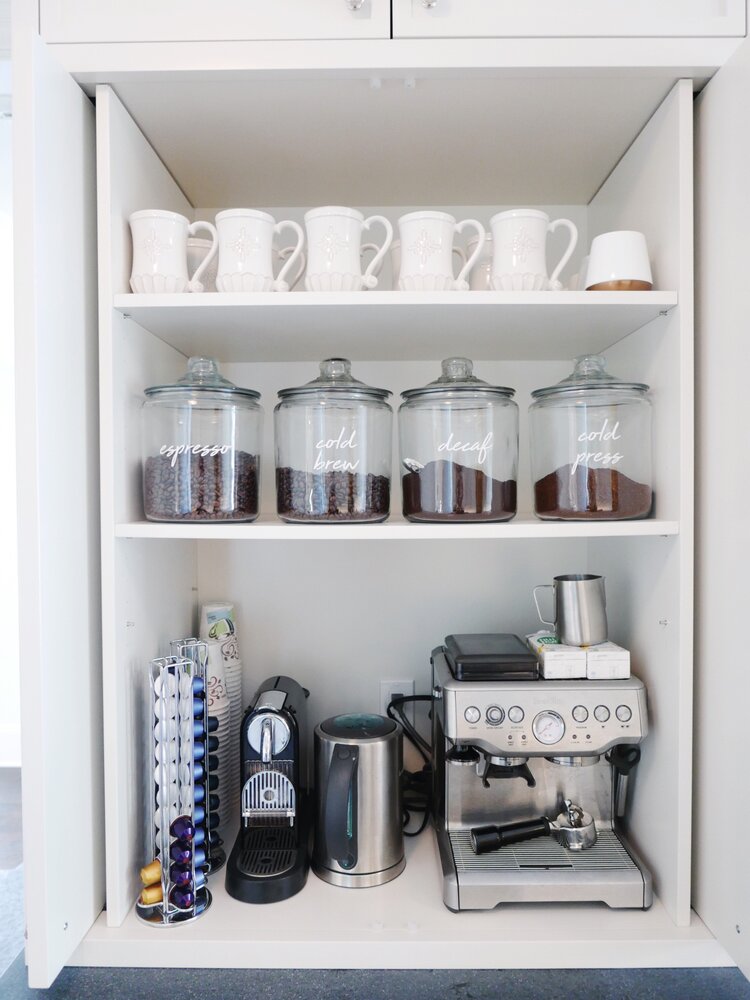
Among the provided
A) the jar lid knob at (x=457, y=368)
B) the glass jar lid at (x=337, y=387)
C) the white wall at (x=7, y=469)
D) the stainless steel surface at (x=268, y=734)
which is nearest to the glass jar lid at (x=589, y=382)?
the jar lid knob at (x=457, y=368)

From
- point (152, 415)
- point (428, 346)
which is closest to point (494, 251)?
point (428, 346)

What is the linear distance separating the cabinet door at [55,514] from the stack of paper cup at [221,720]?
0.22 m

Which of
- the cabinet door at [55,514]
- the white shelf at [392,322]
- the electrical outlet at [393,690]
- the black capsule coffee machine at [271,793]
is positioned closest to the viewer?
the cabinet door at [55,514]

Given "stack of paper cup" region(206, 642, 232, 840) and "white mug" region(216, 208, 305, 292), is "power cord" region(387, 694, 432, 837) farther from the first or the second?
"white mug" region(216, 208, 305, 292)

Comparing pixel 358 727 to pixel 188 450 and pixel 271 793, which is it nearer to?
pixel 271 793

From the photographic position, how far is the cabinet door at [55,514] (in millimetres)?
715

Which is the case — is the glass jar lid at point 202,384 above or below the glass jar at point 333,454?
above

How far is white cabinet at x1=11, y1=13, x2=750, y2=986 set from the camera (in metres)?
0.74

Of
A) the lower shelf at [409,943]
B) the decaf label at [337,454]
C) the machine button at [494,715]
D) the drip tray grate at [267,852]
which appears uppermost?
the decaf label at [337,454]

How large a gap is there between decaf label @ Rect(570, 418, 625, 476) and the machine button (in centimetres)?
34

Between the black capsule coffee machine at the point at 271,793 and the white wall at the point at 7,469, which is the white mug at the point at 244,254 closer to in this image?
the black capsule coffee machine at the point at 271,793

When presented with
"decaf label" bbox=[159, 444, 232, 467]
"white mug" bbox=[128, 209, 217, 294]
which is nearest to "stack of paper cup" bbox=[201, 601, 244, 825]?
"decaf label" bbox=[159, 444, 232, 467]

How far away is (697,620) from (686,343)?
1.17ft

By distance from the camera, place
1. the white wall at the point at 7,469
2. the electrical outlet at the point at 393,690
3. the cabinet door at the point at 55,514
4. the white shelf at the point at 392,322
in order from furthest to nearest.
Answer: the white wall at the point at 7,469
the electrical outlet at the point at 393,690
the white shelf at the point at 392,322
the cabinet door at the point at 55,514
